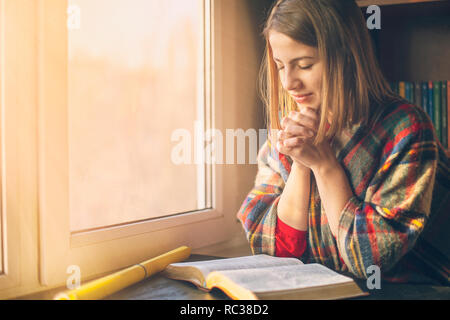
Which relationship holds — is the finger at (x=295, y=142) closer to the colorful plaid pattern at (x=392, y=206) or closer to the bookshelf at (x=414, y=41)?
the colorful plaid pattern at (x=392, y=206)

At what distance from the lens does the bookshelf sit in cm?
110

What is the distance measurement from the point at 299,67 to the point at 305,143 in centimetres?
14

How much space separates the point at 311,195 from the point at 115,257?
39 centimetres

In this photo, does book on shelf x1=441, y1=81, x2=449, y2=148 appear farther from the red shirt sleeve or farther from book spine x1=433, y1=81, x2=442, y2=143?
the red shirt sleeve

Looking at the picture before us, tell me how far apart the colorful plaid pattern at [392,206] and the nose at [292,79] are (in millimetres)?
124

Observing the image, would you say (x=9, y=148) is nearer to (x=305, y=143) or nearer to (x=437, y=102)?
(x=305, y=143)

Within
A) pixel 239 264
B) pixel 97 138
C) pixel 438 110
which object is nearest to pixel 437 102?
pixel 438 110

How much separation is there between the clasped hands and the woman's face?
0.03 m

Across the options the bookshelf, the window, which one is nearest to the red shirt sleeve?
the window

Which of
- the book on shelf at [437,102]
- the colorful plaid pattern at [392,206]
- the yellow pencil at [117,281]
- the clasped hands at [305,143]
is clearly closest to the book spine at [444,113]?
the book on shelf at [437,102]

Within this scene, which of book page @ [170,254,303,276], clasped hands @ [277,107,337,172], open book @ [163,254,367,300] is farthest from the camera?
clasped hands @ [277,107,337,172]

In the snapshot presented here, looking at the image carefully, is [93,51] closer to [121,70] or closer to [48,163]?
[121,70]

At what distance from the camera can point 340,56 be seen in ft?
2.51
